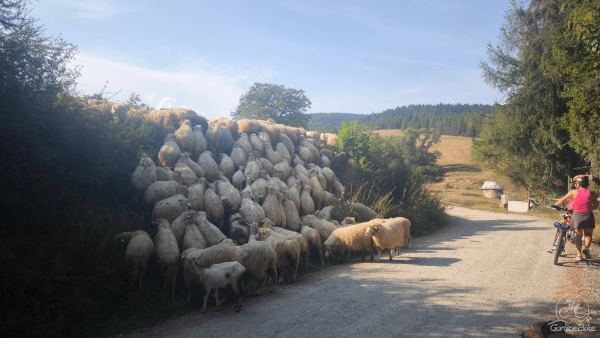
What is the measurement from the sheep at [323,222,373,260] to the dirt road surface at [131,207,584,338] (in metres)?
0.51

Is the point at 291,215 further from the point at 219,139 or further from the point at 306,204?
the point at 219,139

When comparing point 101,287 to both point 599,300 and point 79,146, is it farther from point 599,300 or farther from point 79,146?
point 599,300

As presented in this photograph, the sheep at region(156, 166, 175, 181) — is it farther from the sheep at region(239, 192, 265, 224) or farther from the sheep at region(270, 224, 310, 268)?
the sheep at region(270, 224, 310, 268)

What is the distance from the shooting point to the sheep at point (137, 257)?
323 inches

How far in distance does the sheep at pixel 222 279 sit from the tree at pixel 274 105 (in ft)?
115

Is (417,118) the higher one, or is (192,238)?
(417,118)

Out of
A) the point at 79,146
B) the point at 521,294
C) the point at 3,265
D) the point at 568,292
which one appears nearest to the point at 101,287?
the point at 3,265

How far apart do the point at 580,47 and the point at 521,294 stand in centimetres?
967

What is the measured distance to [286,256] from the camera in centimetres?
970

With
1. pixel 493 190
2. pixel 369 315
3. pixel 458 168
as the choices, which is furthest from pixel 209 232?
pixel 458 168

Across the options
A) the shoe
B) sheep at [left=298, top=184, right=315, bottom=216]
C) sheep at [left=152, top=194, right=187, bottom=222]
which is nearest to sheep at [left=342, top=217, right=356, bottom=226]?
sheep at [left=298, top=184, right=315, bottom=216]

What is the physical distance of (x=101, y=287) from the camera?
24.6ft

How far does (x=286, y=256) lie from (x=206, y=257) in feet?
6.47

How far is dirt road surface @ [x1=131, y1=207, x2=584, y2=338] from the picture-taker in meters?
6.50
